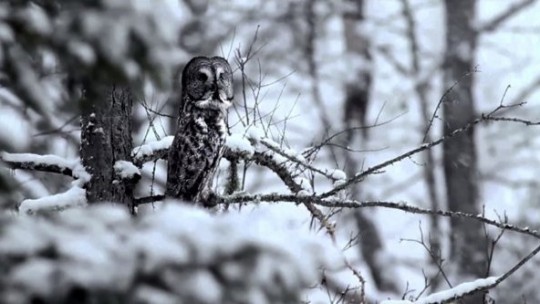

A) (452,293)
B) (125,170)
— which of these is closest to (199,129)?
(125,170)

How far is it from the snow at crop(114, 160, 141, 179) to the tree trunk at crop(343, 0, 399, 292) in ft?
30.4

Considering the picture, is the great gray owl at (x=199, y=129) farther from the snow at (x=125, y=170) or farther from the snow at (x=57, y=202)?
the snow at (x=57, y=202)

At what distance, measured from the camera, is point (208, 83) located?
6.31m

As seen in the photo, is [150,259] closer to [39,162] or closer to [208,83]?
[39,162]

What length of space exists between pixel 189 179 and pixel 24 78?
3.41m

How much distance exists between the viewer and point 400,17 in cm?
1823

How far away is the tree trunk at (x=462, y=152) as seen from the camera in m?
13.3

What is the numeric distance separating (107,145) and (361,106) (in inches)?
453

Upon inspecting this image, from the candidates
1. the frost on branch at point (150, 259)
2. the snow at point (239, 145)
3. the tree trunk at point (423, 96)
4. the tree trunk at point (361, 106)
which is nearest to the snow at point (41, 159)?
the snow at point (239, 145)

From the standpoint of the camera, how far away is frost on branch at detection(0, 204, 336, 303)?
2420 millimetres

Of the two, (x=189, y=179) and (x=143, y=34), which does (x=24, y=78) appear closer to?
(x=143, y=34)

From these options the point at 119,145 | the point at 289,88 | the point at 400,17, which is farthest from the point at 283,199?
the point at 400,17

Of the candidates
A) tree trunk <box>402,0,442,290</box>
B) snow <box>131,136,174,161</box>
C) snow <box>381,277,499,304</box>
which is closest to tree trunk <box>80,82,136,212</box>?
snow <box>131,136,174,161</box>

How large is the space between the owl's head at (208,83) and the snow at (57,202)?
1449mm
